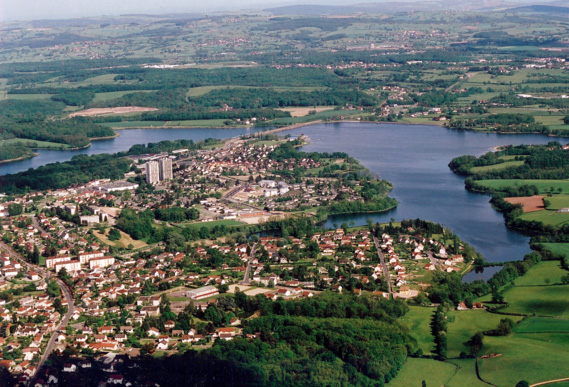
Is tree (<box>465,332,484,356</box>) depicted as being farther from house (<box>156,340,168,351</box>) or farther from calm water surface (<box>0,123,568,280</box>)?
house (<box>156,340,168,351</box>)

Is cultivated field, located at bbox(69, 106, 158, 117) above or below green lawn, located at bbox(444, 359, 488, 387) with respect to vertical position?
below

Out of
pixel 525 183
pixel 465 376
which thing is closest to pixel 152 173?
pixel 525 183

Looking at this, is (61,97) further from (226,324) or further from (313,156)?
(226,324)

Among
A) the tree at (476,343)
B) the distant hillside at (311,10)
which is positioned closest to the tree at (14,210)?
the tree at (476,343)

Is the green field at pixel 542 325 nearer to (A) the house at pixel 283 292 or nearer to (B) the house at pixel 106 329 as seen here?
(A) the house at pixel 283 292

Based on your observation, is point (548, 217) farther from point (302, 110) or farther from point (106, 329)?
point (302, 110)

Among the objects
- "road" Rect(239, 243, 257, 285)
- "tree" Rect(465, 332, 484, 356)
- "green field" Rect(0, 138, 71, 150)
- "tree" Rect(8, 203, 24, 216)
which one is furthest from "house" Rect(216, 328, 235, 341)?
"green field" Rect(0, 138, 71, 150)
